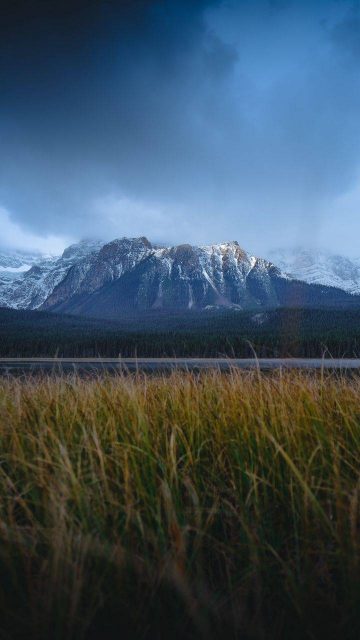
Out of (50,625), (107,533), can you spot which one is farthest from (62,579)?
(107,533)

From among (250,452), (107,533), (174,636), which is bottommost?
(174,636)

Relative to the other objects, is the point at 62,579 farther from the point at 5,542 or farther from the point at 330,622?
the point at 330,622

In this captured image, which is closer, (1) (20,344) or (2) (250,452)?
(2) (250,452)

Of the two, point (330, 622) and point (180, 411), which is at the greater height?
point (180, 411)

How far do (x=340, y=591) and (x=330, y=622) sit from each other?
24 cm

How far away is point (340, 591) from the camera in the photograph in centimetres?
240

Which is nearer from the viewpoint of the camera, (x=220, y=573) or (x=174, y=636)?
(x=174, y=636)

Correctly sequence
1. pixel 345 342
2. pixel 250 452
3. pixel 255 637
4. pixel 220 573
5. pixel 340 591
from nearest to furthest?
pixel 255 637, pixel 340 591, pixel 220 573, pixel 250 452, pixel 345 342

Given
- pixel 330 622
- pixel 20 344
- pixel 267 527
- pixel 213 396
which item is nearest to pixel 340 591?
pixel 330 622

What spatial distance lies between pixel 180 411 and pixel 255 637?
2759 mm

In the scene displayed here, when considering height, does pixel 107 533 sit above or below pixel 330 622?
above

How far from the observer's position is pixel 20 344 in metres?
134

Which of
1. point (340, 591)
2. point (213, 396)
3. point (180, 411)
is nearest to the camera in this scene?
point (340, 591)

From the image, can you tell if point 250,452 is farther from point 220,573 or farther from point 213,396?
point 213,396
